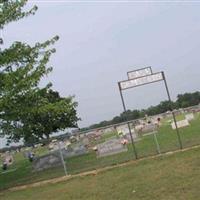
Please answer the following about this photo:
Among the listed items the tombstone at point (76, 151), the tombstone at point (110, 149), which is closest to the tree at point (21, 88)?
the tombstone at point (110, 149)

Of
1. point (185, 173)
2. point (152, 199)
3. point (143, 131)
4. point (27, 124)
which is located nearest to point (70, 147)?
point (143, 131)

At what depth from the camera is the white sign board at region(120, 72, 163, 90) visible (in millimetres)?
18875

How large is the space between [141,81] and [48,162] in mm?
8420

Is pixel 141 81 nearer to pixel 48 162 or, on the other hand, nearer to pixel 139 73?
pixel 139 73

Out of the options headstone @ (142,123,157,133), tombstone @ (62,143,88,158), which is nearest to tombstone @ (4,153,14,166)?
tombstone @ (62,143,88,158)

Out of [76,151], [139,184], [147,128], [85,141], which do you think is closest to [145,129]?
[147,128]

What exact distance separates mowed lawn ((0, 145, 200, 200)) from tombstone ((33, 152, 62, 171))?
6.46 meters

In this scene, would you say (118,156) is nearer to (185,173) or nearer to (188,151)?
(188,151)

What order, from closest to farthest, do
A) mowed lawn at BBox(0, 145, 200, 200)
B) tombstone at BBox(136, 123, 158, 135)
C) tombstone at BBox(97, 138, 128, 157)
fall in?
1. mowed lawn at BBox(0, 145, 200, 200)
2. tombstone at BBox(97, 138, 128, 157)
3. tombstone at BBox(136, 123, 158, 135)

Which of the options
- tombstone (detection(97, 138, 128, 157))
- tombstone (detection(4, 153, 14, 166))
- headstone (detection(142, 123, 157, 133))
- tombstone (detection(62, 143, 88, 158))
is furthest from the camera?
tombstone (detection(4, 153, 14, 166))

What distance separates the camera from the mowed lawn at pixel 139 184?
37.6ft

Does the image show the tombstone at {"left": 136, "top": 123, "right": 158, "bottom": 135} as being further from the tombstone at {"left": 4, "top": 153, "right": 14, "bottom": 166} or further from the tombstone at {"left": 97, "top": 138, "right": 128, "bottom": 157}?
the tombstone at {"left": 4, "top": 153, "right": 14, "bottom": 166}

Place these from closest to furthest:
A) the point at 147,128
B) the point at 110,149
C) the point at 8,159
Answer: the point at 110,149 < the point at 147,128 < the point at 8,159

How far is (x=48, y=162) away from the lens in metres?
25.5
